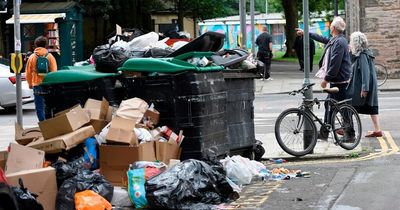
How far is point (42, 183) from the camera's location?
774cm

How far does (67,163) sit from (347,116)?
4885 millimetres

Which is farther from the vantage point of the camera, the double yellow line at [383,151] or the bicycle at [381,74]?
the bicycle at [381,74]

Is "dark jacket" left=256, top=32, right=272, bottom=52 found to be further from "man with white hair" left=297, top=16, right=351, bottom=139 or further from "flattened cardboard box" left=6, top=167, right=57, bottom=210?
"flattened cardboard box" left=6, top=167, right=57, bottom=210

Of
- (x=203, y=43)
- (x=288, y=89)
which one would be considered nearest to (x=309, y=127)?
(x=203, y=43)

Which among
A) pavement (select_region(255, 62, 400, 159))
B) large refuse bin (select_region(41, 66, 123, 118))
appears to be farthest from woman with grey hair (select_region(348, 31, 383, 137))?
large refuse bin (select_region(41, 66, 123, 118))

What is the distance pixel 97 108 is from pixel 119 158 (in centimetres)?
90

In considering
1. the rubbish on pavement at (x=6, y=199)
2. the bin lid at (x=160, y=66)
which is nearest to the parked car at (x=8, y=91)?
the bin lid at (x=160, y=66)

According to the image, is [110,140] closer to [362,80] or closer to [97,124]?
[97,124]

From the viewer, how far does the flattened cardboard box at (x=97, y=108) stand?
354 inches

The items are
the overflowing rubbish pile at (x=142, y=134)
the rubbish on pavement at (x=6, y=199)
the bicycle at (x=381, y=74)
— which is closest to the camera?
the rubbish on pavement at (x=6, y=199)

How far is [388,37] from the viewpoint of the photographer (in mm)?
26719

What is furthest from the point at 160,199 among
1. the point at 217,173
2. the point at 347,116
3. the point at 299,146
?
the point at 347,116

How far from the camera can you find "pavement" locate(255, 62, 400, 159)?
1125cm

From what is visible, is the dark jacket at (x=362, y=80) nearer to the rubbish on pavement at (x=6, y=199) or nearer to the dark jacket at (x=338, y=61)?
the dark jacket at (x=338, y=61)
